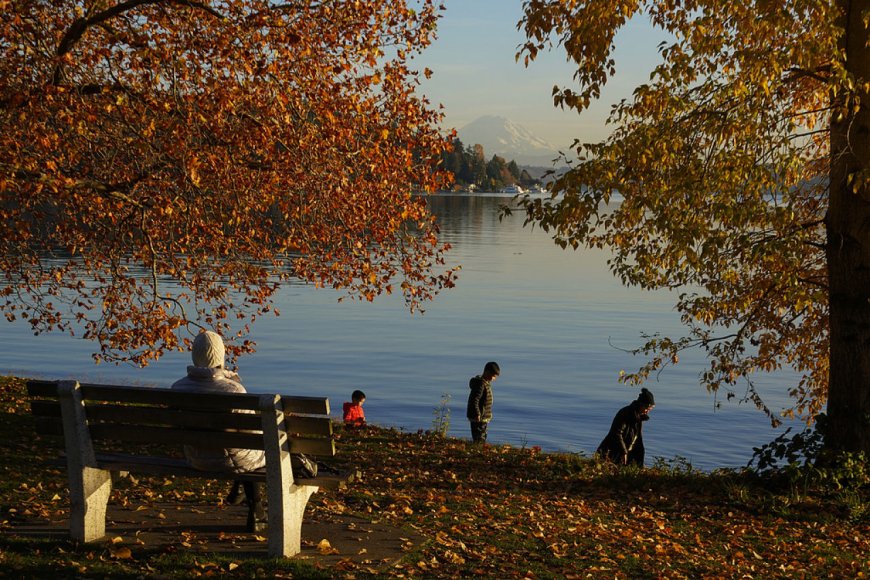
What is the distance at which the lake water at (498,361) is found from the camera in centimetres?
2670

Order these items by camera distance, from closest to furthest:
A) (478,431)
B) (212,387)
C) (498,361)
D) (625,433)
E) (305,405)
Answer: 1. (305,405)
2. (212,387)
3. (625,433)
4. (478,431)
5. (498,361)

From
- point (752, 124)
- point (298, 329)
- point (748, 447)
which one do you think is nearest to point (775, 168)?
point (752, 124)

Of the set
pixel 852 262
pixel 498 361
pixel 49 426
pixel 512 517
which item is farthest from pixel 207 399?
pixel 498 361

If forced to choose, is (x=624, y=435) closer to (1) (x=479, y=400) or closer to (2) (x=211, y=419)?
(1) (x=479, y=400)

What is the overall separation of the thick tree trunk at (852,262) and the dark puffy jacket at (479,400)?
207 inches

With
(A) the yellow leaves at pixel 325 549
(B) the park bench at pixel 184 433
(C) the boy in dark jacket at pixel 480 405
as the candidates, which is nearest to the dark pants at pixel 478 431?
(C) the boy in dark jacket at pixel 480 405

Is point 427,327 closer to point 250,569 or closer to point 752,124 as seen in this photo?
point 752,124

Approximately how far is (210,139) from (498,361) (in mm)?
23494

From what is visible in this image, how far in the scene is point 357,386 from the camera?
3036cm

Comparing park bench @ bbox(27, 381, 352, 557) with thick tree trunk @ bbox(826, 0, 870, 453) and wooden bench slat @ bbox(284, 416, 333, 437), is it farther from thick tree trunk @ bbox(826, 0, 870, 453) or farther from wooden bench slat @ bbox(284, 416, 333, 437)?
thick tree trunk @ bbox(826, 0, 870, 453)

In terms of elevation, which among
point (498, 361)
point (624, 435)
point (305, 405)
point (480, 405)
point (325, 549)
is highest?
point (305, 405)

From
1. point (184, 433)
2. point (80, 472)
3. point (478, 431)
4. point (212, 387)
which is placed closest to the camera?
point (184, 433)

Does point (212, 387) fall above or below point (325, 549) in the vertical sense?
above

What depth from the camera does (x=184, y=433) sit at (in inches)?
303
